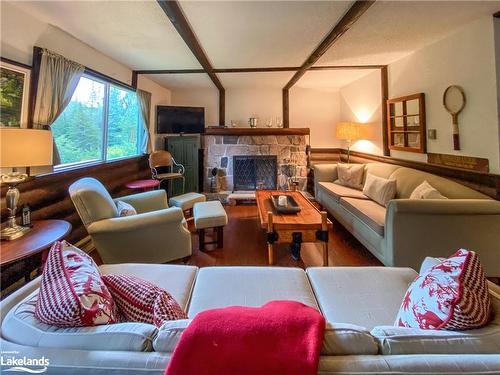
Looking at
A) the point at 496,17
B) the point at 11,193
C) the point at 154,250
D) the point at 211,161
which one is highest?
the point at 496,17

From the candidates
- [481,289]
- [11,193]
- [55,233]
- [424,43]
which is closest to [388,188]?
[424,43]

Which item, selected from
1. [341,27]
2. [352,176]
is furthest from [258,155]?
[341,27]

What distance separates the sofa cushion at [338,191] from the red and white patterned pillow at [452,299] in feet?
9.04

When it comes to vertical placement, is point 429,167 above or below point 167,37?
below

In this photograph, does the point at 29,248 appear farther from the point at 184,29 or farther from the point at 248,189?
the point at 248,189

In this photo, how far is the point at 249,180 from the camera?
225 inches

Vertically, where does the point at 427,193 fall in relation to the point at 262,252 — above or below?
above

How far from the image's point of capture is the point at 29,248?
65.8 inches

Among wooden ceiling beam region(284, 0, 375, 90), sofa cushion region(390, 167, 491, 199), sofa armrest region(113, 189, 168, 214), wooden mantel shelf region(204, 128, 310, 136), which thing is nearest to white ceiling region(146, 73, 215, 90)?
wooden mantel shelf region(204, 128, 310, 136)

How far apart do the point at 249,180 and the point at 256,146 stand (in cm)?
73

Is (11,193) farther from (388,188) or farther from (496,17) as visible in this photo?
(496,17)

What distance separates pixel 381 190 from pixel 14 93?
3.85 m

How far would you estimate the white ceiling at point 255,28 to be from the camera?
231 cm

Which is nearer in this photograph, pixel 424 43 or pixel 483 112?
pixel 483 112
